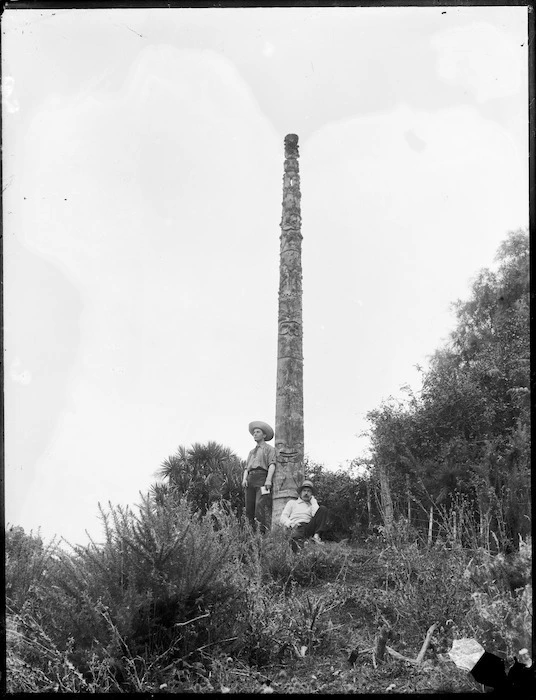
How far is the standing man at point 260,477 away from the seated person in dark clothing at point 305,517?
401 mm

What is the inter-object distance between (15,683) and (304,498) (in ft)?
13.7

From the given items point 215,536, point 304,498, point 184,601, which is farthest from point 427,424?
point 184,601

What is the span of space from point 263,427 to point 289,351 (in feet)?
3.19

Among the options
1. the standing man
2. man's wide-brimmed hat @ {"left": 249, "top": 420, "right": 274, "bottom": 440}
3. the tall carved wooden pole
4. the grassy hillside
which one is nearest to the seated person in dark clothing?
the tall carved wooden pole

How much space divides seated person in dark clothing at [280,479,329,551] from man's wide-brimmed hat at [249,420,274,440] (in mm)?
692

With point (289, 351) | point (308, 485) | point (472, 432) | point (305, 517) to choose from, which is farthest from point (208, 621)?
point (472, 432)

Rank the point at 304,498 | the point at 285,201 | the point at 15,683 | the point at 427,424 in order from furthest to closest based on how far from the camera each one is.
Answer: the point at 427,424, the point at 285,201, the point at 304,498, the point at 15,683

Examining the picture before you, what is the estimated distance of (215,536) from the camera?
5289 mm

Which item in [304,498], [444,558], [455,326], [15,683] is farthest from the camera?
[455,326]

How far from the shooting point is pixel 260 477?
8383mm

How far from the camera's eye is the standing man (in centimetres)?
A: 823

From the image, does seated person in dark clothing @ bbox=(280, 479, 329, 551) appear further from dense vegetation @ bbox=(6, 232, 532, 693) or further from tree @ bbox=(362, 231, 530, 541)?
tree @ bbox=(362, 231, 530, 541)

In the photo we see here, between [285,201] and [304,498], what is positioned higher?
[285,201]

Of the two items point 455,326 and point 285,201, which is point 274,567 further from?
point 455,326
